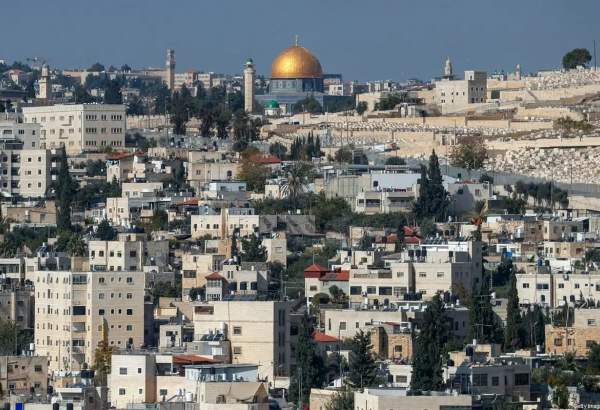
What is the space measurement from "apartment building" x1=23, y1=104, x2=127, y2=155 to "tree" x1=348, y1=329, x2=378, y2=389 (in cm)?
4006

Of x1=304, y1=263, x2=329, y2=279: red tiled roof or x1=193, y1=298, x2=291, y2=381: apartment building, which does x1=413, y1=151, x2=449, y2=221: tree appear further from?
x1=193, y1=298, x2=291, y2=381: apartment building

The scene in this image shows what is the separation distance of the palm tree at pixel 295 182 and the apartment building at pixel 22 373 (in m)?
25.5

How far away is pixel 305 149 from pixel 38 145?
8.11m

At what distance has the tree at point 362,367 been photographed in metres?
49.5

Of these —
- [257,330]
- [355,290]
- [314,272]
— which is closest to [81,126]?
[314,272]

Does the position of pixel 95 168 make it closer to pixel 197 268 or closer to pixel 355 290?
pixel 197 268

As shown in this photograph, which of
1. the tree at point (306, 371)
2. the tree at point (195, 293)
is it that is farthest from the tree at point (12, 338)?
the tree at point (306, 371)

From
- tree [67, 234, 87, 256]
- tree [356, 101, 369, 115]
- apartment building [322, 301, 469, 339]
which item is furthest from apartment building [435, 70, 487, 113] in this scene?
apartment building [322, 301, 469, 339]

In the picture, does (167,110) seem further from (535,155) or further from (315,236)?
(315,236)

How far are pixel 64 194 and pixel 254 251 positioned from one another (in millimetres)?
10657

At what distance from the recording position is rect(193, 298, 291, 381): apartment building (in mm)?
54875

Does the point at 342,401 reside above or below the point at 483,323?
below

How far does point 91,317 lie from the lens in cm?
6044

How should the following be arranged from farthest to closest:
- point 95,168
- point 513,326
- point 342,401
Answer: point 95,168 → point 513,326 → point 342,401
